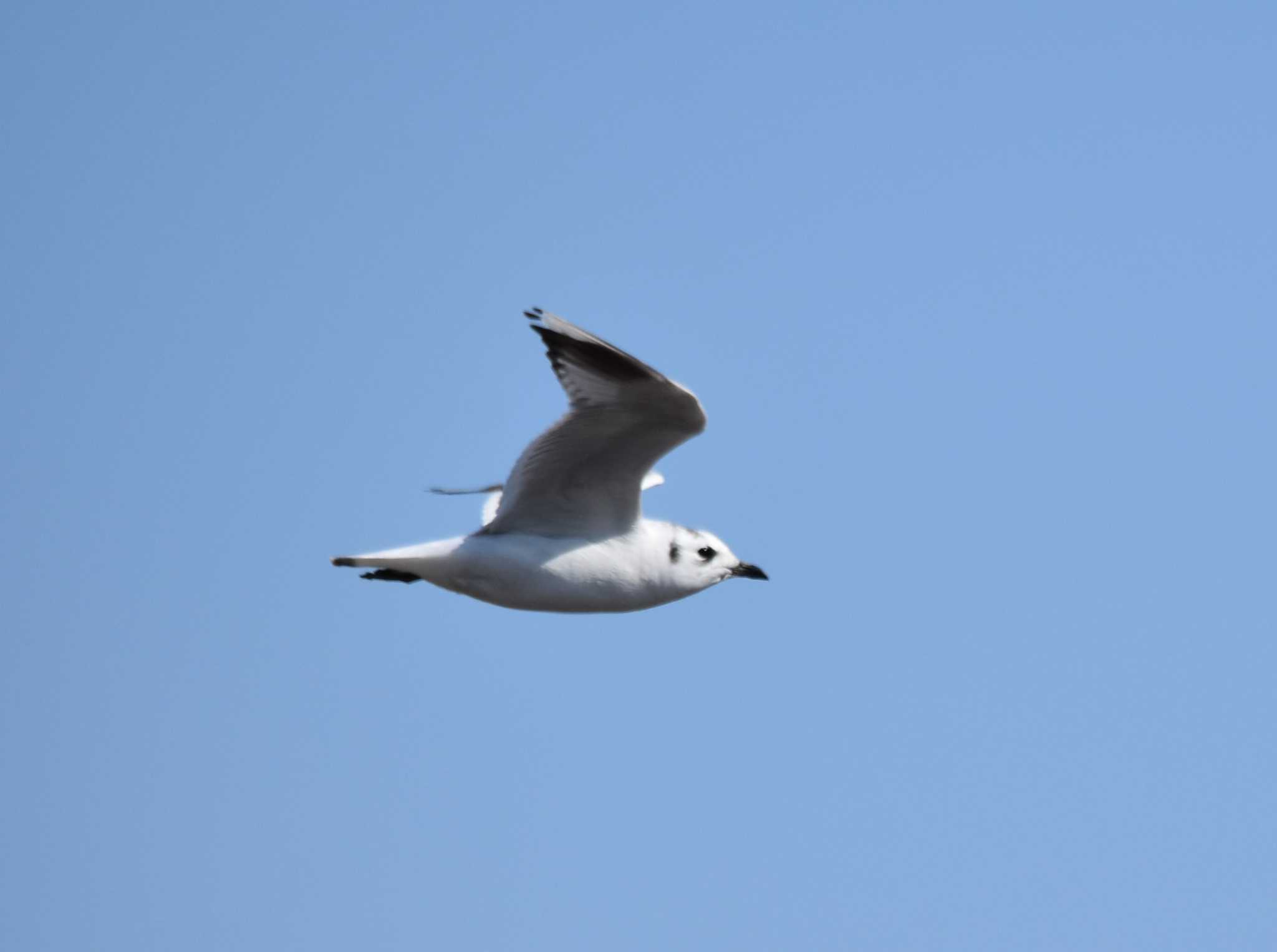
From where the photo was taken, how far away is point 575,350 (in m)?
13.3

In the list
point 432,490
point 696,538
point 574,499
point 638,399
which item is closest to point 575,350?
point 638,399

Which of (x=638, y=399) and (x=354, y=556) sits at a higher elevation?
(x=638, y=399)

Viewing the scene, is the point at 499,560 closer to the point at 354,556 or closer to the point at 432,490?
the point at 354,556

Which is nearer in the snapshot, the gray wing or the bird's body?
the gray wing

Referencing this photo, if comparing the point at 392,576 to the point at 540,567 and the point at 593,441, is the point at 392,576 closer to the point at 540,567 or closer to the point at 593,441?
the point at 540,567

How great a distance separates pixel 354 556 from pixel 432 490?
294 cm

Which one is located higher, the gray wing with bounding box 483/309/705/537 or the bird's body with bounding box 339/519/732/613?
the gray wing with bounding box 483/309/705/537

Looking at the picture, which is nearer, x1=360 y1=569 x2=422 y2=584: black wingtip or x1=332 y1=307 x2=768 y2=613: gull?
x1=332 y1=307 x2=768 y2=613: gull

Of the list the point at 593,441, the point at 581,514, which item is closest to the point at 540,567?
the point at 581,514

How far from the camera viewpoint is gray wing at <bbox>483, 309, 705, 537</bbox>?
1330cm

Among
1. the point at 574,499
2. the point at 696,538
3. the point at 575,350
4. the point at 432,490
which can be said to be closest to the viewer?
the point at 575,350

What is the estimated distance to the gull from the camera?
13.4m

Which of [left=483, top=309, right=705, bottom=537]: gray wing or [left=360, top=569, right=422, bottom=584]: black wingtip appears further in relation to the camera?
[left=360, top=569, right=422, bottom=584]: black wingtip

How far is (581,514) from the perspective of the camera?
1441 cm
